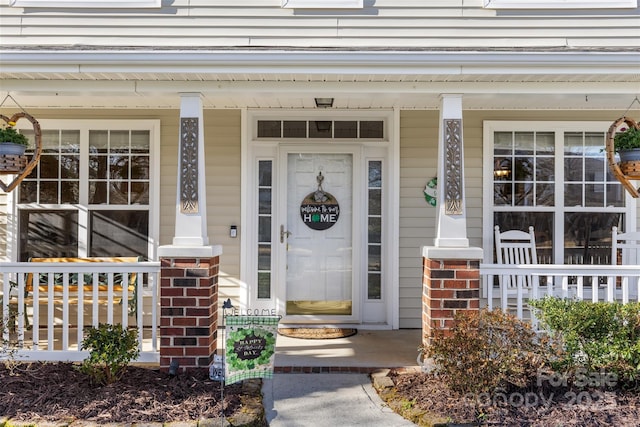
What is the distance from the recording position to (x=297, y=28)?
5.30 m

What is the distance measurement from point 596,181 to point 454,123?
8.13 feet

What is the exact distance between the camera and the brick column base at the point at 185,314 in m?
4.12

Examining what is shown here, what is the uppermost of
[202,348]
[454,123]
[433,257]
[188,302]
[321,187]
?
[454,123]

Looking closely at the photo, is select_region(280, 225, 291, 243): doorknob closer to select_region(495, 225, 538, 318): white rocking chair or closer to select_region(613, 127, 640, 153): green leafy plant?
select_region(495, 225, 538, 318): white rocking chair

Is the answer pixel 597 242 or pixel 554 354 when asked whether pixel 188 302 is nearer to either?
pixel 554 354

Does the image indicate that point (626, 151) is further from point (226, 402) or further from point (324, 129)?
point (226, 402)

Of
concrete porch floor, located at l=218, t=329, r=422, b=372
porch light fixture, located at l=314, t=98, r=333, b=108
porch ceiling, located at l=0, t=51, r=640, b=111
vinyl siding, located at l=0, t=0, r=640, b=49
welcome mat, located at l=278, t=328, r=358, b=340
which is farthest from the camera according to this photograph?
welcome mat, located at l=278, t=328, r=358, b=340

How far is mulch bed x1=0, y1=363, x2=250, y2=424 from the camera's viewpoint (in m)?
3.32

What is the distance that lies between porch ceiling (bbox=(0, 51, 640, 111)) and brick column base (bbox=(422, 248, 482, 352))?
140cm

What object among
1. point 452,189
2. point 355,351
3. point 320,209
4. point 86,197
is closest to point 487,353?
point 452,189

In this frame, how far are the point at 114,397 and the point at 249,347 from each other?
3.27 ft

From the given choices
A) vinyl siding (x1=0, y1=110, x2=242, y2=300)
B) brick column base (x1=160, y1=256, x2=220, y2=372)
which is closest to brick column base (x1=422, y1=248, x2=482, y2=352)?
brick column base (x1=160, y1=256, x2=220, y2=372)

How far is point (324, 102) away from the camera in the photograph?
17.3ft

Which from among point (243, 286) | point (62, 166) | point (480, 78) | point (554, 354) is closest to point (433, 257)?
point (554, 354)
